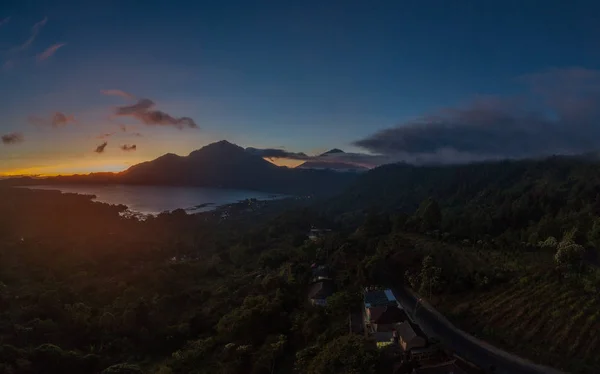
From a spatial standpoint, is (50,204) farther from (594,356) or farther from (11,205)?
(594,356)

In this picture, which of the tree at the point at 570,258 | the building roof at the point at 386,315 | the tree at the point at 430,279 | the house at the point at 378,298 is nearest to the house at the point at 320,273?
the house at the point at 378,298

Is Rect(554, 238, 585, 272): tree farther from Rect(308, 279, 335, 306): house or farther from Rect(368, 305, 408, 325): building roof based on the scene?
Rect(308, 279, 335, 306): house

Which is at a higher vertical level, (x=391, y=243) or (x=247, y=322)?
(x=391, y=243)

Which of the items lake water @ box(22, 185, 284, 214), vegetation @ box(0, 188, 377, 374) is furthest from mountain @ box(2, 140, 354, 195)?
vegetation @ box(0, 188, 377, 374)

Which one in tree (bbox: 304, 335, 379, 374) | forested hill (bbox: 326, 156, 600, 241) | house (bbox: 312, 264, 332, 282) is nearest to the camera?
tree (bbox: 304, 335, 379, 374)

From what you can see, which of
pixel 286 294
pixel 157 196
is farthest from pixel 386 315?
pixel 157 196

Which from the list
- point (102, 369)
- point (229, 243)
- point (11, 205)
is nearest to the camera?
point (102, 369)

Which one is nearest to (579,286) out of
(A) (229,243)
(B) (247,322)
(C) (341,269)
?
(C) (341,269)
